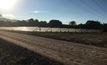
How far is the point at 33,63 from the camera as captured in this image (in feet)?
36.3

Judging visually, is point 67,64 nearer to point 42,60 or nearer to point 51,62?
point 51,62

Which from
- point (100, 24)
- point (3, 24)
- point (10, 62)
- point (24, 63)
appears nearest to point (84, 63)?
point (24, 63)

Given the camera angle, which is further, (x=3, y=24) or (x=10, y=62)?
(x=3, y=24)

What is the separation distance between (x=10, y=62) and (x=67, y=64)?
3.90 m

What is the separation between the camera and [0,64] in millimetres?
12305

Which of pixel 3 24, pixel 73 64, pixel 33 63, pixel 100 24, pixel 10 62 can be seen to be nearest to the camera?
pixel 73 64

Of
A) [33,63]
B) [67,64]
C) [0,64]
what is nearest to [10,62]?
[0,64]

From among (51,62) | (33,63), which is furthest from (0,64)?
(51,62)

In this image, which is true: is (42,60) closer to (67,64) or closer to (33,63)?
(33,63)

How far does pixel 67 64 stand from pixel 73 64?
0.31 meters

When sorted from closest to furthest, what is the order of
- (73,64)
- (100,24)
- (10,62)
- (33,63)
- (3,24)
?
(73,64)
(33,63)
(10,62)
(100,24)
(3,24)

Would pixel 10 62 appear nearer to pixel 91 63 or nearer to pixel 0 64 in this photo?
pixel 0 64

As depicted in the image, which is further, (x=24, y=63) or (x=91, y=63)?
(x=24, y=63)

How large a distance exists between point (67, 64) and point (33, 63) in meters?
2.11
